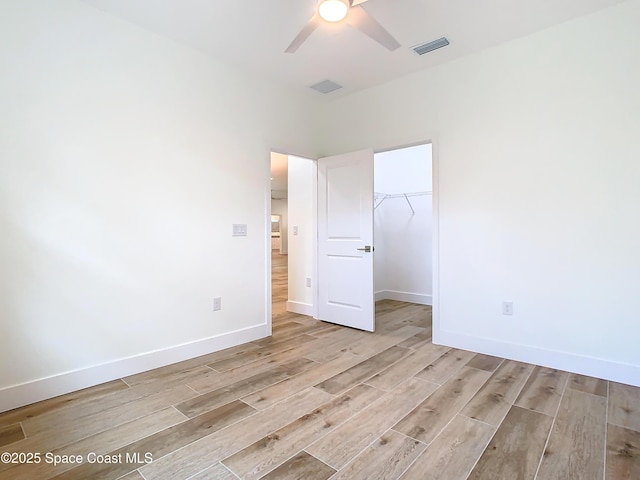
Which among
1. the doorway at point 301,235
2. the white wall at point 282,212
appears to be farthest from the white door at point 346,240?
the white wall at point 282,212

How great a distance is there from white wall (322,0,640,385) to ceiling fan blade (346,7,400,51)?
1334mm

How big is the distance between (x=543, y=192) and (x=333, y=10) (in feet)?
7.17

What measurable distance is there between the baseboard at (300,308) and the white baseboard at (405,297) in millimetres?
1544

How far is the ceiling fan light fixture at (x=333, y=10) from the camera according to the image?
1898 mm

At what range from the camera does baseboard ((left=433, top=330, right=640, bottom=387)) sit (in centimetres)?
245

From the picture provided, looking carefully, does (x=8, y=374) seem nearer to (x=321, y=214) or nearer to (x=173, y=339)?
(x=173, y=339)

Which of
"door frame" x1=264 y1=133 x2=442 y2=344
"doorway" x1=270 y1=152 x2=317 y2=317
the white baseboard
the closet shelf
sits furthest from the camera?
the closet shelf

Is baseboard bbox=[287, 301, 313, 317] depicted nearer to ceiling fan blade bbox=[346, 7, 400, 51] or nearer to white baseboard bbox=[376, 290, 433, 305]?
white baseboard bbox=[376, 290, 433, 305]

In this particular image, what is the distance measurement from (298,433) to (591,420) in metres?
1.73

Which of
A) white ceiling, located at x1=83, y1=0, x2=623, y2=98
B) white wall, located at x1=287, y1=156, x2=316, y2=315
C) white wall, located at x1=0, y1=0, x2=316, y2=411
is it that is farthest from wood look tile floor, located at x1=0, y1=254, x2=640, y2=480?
white ceiling, located at x1=83, y1=0, x2=623, y2=98

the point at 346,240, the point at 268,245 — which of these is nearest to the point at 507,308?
the point at 346,240

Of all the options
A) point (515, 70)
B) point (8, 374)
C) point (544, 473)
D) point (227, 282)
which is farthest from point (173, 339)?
point (515, 70)

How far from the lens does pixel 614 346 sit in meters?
2.49

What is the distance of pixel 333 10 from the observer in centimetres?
194
